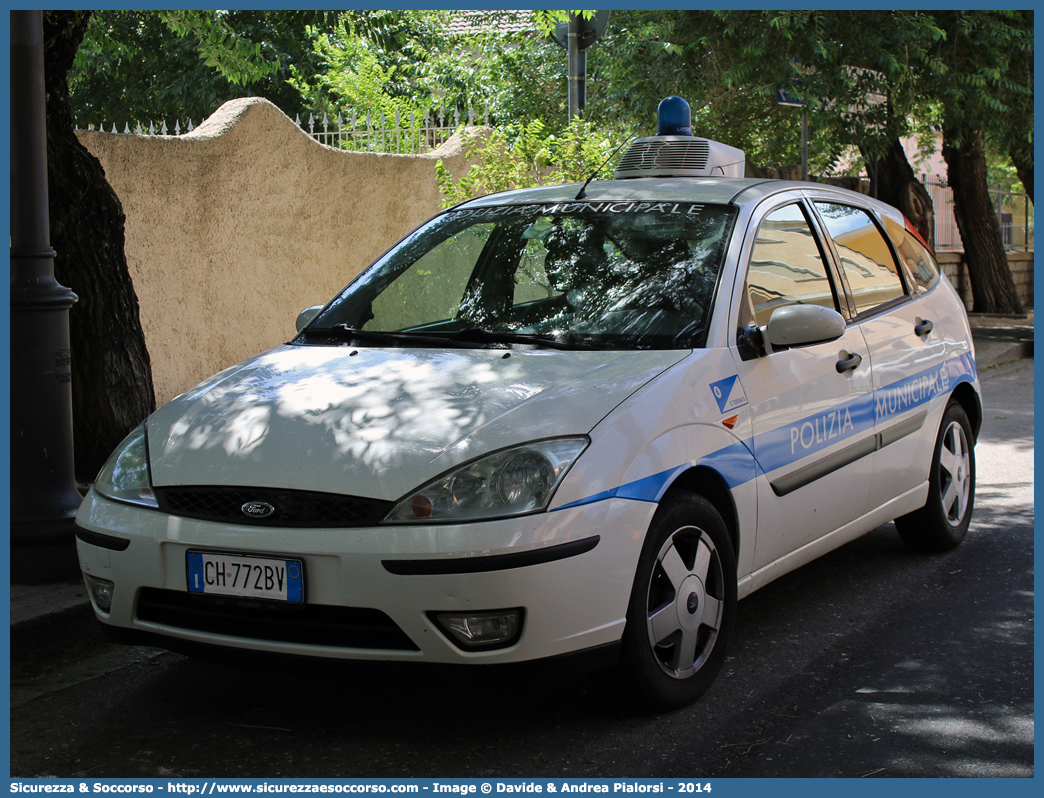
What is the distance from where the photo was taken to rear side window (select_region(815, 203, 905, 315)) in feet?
16.1

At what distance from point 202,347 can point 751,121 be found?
26.8 feet

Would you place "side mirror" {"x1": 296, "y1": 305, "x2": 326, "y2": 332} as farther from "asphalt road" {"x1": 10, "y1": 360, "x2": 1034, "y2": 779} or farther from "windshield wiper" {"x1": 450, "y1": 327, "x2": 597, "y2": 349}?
Answer: "asphalt road" {"x1": 10, "y1": 360, "x2": 1034, "y2": 779}

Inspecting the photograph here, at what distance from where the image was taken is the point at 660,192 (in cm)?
462

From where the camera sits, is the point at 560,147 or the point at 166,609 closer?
the point at 166,609

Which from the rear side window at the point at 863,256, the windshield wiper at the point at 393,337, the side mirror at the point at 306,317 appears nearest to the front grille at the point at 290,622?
the windshield wiper at the point at 393,337

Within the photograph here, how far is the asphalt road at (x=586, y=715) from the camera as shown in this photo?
10.8 feet

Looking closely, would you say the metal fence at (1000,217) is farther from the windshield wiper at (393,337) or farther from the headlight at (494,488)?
the headlight at (494,488)

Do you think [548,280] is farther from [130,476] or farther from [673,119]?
[673,119]

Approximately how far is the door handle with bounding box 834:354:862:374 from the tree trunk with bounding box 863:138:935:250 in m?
12.6

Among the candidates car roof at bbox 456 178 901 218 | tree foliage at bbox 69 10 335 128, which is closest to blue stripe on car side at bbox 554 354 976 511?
car roof at bbox 456 178 901 218

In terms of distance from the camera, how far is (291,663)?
3262 millimetres
